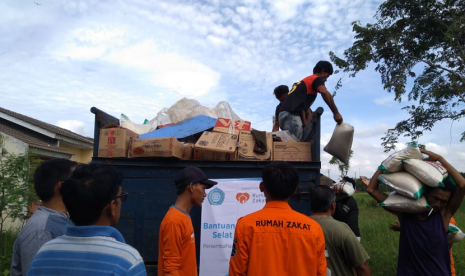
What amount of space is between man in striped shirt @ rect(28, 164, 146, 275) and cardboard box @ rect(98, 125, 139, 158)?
247cm

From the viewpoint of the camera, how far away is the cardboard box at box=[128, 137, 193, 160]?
12.2ft

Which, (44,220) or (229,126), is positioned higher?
(229,126)

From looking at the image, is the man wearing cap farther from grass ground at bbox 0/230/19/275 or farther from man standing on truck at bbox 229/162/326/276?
grass ground at bbox 0/230/19/275

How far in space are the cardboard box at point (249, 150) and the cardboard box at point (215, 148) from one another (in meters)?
0.07

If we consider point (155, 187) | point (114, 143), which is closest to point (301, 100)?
point (155, 187)

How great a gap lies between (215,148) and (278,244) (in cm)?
196

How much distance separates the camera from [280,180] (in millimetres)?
2129

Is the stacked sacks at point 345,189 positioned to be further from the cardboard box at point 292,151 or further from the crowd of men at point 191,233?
the crowd of men at point 191,233

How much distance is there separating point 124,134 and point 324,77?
2.81 m

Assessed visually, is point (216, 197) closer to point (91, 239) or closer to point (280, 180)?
point (280, 180)

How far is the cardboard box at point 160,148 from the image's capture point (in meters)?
3.72

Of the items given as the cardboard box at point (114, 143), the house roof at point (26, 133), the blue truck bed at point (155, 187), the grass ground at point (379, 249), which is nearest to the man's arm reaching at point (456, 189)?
the blue truck bed at point (155, 187)

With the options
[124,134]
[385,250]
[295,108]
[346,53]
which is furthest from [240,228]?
[346,53]

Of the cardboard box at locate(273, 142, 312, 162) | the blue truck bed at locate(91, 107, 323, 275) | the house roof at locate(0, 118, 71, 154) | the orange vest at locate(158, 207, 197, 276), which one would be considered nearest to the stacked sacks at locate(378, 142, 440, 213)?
the blue truck bed at locate(91, 107, 323, 275)
